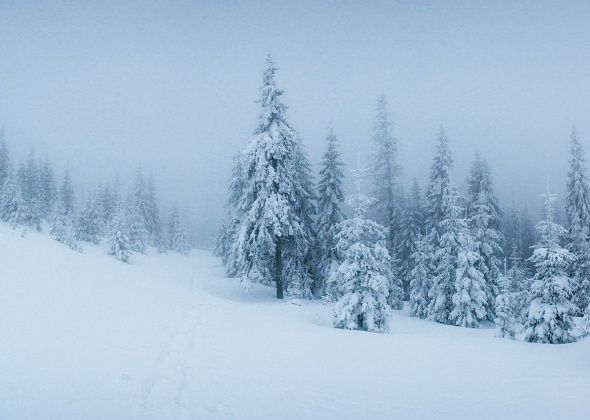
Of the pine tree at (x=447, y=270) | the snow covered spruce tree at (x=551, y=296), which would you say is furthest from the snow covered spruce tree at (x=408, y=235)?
the snow covered spruce tree at (x=551, y=296)

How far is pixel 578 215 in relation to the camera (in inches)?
1123

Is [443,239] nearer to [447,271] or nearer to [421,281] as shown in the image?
[447,271]

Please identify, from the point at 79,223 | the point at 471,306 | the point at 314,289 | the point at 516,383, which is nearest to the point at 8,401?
the point at 516,383

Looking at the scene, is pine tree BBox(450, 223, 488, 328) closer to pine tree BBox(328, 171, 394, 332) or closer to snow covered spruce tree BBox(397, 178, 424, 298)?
pine tree BBox(328, 171, 394, 332)

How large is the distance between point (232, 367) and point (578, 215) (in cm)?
3242

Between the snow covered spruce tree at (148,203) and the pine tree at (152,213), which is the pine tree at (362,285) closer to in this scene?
the snow covered spruce tree at (148,203)

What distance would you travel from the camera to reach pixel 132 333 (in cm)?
1052

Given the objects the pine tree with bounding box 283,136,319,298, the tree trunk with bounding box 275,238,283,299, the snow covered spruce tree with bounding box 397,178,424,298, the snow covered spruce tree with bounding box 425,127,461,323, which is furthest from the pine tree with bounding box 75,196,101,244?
the snow covered spruce tree with bounding box 425,127,461,323

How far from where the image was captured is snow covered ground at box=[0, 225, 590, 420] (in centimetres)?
650

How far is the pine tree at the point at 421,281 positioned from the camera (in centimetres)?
2555

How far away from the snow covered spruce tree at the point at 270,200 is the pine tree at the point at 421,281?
331 inches

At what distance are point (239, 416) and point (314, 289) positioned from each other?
64.4ft

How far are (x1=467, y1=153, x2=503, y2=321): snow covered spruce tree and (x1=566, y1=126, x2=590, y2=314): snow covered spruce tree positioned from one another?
17.6 ft

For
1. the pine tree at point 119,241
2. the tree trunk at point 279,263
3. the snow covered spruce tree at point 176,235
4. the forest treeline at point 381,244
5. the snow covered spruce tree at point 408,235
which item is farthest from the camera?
the snow covered spruce tree at point 176,235
